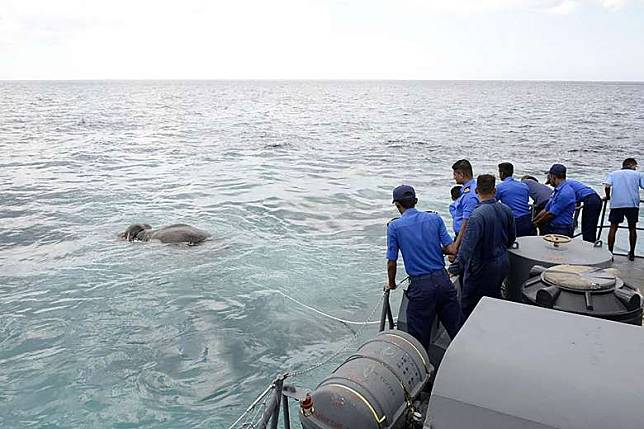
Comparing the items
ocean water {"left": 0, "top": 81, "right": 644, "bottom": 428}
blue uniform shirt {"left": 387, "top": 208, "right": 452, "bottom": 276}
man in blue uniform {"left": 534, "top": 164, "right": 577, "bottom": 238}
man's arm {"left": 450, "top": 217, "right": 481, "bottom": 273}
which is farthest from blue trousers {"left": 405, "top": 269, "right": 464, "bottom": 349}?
man in blue uniform {"left": 534, "top": 164, "right": 577, "bottom": 238}

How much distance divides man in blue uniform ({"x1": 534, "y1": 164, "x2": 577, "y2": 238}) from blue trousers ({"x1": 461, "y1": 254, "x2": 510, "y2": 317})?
2.76 metres

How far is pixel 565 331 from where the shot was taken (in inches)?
149

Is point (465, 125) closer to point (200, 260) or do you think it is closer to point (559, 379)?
point (200, 260)

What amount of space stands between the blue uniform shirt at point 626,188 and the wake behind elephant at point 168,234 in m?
10.1

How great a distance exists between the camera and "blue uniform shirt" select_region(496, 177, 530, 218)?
29.2 feet

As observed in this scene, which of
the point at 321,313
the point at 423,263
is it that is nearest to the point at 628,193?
the point at 321,313

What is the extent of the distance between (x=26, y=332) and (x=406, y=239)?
24.7ft

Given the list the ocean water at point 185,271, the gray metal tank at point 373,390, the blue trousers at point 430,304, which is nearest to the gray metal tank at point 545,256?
the blue trousers at point 430,304

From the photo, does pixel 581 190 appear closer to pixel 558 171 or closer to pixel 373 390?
pixel 558 171

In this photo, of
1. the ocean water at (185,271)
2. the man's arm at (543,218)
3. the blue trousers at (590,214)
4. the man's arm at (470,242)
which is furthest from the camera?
the blue trousers at (590,214)

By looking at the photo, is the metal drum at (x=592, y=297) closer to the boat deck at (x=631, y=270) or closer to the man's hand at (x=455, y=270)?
the man's hand at (x=455, y=270)

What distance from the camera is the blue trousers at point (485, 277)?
662cm

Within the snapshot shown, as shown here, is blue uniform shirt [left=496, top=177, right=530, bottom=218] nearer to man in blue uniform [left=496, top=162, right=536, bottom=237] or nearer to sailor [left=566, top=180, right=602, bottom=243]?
man in blue uniform [left=496, top=162, right=536, bottom=237]

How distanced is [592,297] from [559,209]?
12.7 ft
